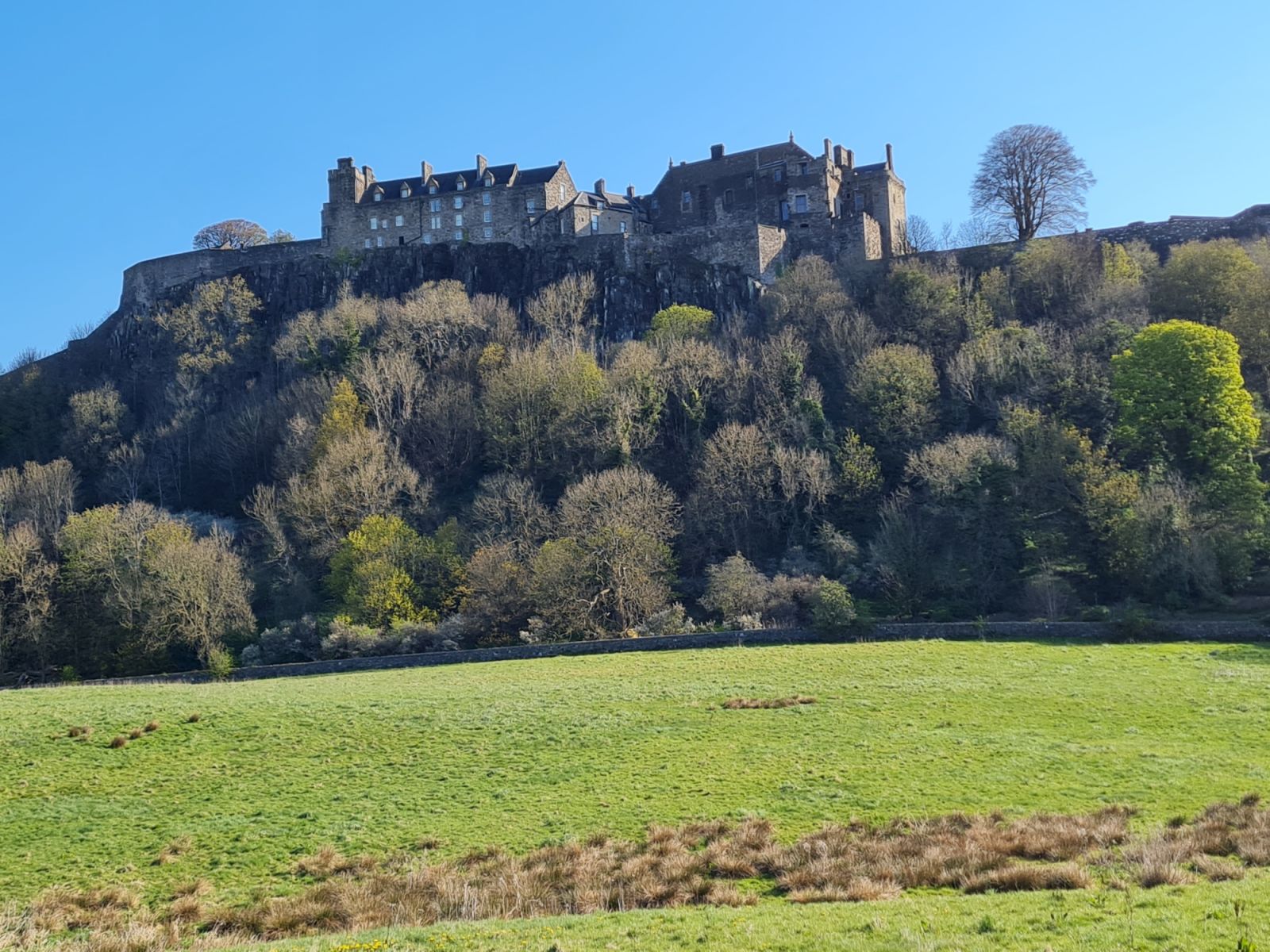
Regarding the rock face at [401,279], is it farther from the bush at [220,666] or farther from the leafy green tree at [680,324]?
the bush at [220,666]

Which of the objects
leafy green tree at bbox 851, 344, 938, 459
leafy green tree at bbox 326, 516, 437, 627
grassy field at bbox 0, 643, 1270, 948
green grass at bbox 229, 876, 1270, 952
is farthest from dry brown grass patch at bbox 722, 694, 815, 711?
leafy green tree at bbox 851, 344, 938, 459

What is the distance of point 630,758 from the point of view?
25125mm

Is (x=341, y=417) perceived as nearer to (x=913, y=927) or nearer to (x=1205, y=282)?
(x=1205, y=282)

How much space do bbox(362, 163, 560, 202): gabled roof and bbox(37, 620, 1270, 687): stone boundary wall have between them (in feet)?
146

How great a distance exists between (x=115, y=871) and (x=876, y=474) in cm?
3635

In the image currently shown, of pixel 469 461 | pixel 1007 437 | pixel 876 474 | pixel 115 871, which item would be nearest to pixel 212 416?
pixel 469 461

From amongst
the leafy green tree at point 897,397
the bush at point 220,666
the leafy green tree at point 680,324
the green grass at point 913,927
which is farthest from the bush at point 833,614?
the leafy green tree at point 680,324

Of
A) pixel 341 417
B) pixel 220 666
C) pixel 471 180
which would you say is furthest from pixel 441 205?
pixel 220 666

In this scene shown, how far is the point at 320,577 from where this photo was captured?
5138 centimetres

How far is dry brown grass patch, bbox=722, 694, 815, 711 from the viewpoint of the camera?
1143 inches

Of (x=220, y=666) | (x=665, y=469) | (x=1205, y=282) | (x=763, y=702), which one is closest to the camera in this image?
(x=763, y=702)

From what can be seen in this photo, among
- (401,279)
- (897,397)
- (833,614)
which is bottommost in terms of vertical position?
(833,614)

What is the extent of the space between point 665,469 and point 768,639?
16.9 meters

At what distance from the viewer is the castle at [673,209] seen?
68.8 m
